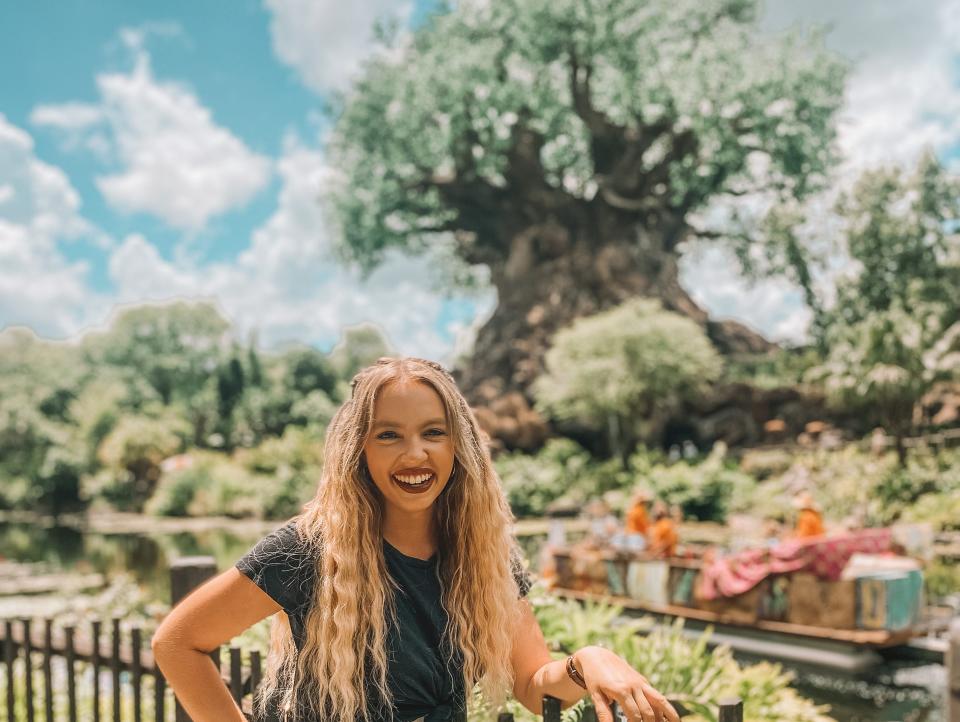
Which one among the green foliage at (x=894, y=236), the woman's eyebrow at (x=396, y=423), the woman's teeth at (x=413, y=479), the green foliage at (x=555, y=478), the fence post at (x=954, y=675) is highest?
the green foliage at (x=894, y=236)

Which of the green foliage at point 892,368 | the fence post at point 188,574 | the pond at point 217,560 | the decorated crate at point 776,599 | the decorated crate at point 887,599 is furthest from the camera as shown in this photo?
the green foliage at point 892,368

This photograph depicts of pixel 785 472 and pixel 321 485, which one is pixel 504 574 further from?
pixel 785 472

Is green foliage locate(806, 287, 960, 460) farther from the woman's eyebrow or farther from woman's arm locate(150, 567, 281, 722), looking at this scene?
woman's arm locate(150, 567, 281, 722)

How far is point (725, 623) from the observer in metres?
9.60

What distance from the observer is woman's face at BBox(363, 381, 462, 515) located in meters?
1.86

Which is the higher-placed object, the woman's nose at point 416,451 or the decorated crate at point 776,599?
the woman's nose at point 416,451

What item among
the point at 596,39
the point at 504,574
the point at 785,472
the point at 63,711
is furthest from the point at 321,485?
the point at 596,39

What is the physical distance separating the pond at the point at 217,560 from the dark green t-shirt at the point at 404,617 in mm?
7077

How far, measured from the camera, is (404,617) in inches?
72.3

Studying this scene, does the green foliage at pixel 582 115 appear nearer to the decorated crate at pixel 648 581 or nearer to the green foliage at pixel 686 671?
the decorated crate at pixel 648 581

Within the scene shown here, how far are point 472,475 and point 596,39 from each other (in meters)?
33.9

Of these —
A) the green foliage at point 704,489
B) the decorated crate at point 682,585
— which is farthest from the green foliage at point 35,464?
the decorated crate at point 682,585

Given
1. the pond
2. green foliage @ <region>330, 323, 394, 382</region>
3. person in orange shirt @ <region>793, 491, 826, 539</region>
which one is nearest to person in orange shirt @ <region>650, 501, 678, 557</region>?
person in orange shirt @ <region>793, 491, 826, 539</region>

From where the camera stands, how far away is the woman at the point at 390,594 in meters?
1.74
